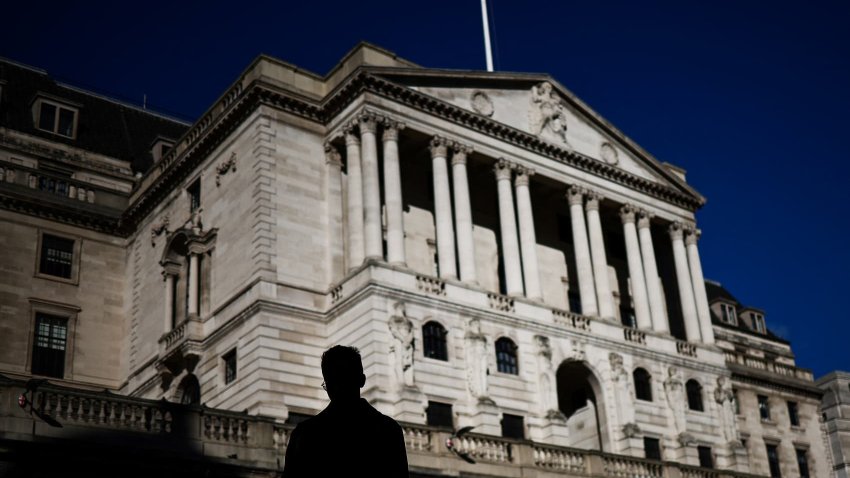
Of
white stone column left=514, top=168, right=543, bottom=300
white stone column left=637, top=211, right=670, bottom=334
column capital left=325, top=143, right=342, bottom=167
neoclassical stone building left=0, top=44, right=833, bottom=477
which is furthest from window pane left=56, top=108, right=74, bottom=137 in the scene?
white stone column left=637, top=211, right=670, bottom=334

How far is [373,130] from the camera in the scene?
4612 cm

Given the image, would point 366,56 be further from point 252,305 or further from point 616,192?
point 616,192

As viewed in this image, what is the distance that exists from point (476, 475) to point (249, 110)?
62.7 feet

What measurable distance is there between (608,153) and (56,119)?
2997cm

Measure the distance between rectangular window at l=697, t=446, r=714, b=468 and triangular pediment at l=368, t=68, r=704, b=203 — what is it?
45.9ft

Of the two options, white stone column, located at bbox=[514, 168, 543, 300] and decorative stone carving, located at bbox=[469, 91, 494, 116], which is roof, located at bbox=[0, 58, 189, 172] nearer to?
decorative stone carving, located at bbox=[469, 91, 494, 116]

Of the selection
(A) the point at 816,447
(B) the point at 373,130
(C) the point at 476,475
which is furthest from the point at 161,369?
(A) the point at 816,447

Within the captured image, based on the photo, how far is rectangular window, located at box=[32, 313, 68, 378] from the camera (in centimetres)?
5022

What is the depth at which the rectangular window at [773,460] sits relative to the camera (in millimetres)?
63094

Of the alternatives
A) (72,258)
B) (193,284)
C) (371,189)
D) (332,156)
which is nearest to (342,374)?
(371,189)

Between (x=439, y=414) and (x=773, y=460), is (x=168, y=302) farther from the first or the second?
(x=773, y=460)

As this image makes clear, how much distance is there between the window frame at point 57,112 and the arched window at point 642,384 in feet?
108

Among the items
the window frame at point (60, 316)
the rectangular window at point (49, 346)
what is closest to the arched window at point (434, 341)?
the window frame at point (60, 316)

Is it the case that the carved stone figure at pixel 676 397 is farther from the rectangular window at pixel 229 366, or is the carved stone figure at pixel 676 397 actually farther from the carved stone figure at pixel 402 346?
the rectangular window at pixel 229 366
